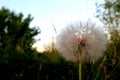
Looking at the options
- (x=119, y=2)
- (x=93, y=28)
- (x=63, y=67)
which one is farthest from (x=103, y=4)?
(x=93, y=28)

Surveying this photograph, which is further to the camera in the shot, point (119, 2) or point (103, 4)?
point (103, 4)

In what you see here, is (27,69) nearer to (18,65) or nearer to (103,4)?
(18,65)

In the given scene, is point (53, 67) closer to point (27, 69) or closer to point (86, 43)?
point (27, 69)

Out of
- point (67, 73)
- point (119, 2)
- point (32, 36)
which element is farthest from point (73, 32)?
point (32, 36)

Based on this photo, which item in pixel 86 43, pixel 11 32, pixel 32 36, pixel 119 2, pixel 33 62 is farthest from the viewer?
pixel 32 36

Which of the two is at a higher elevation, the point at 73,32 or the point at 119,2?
the point at 119,2

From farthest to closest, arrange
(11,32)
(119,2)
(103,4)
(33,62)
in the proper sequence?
(11,32) → (103,4) → (119,2) → (33,62)

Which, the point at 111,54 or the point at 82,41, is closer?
the point at 82,41
